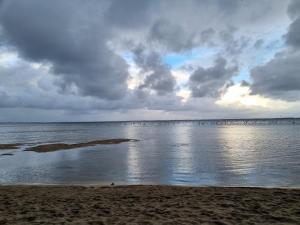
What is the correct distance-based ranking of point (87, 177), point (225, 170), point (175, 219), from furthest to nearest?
point (225, 170) < point (87, 177) < point (175, 219)

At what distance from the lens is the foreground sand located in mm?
8859

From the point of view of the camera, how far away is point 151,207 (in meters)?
10.5

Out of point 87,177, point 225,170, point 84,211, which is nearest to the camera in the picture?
point 84,211

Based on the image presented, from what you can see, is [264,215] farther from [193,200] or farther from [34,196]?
[34,196]

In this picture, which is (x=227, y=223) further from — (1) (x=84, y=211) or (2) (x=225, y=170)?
(2) (x=225, y=170)

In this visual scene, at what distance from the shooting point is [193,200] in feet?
38.1

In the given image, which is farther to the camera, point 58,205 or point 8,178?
point 8,178

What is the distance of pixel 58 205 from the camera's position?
434 inches

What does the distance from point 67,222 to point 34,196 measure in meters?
5.37

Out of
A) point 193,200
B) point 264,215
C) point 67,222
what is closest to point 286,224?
point 264,215


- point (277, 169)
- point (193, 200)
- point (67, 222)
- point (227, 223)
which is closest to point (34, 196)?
point (67, 222)

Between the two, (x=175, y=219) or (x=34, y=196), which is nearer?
(x=175, y=219)

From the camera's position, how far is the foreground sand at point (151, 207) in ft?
29.1

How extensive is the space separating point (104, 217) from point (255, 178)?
13.3m
